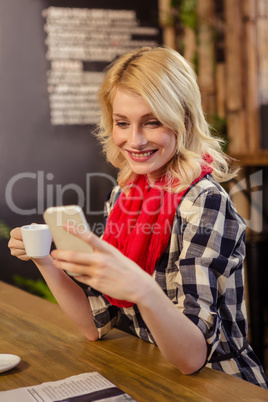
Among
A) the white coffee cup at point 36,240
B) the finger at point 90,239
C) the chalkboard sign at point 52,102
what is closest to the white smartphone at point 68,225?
the finger at point 90,239

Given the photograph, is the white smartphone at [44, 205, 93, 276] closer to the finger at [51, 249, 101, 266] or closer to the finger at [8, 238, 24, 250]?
the finger at [51, 249, 101, 266]

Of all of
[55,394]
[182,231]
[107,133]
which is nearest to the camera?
[55,394]

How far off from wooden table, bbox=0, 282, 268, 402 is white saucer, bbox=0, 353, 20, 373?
0.7 inches

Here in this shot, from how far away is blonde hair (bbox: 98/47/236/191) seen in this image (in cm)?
150

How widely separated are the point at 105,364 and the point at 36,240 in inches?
13.7

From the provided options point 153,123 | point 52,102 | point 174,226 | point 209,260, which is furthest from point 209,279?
point 52,102

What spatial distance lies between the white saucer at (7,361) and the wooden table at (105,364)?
0.06 ft

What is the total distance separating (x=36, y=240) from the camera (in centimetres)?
133

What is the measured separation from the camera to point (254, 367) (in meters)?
1.57

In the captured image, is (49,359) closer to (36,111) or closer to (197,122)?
(197,122)

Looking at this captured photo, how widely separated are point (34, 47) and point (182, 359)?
9.62ft

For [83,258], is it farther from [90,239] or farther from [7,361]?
[7,361]

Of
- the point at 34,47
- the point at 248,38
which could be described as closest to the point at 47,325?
the point at 34,47

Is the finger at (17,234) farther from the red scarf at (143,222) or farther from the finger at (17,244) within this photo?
the red scarf at (143,222)
